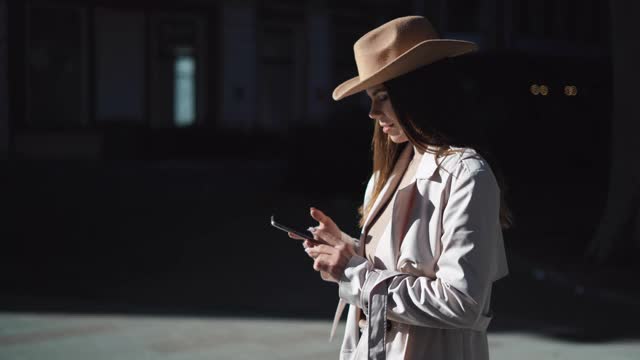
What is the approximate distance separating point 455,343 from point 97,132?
770 inches

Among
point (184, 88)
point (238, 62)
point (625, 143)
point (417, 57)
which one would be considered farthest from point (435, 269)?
point (238, 62)

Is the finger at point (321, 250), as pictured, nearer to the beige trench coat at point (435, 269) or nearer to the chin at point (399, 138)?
the beige trench coat at point (435, 269)

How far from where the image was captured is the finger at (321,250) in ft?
9.29

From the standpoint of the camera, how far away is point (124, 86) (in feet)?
76.8

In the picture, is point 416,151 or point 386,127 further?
point 416,151

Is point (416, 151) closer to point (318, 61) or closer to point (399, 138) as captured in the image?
point (399, 138)

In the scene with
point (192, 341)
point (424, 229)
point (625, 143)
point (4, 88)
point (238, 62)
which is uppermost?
point (238, 62)

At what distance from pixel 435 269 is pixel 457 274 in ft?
0.38

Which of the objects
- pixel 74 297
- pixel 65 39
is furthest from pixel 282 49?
pixel 74 297

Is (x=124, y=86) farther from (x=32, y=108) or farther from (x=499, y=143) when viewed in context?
(x=499, y=143)

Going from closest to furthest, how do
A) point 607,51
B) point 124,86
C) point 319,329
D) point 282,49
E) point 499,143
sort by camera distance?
point 319,329 → point 499,143 → point 124,86 → point 282,49 → point 607,51

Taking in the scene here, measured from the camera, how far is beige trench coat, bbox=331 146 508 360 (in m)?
2.67

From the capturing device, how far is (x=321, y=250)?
285 cm

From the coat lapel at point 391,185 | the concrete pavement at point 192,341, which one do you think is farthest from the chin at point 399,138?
the concrete pavement at point 192,341
